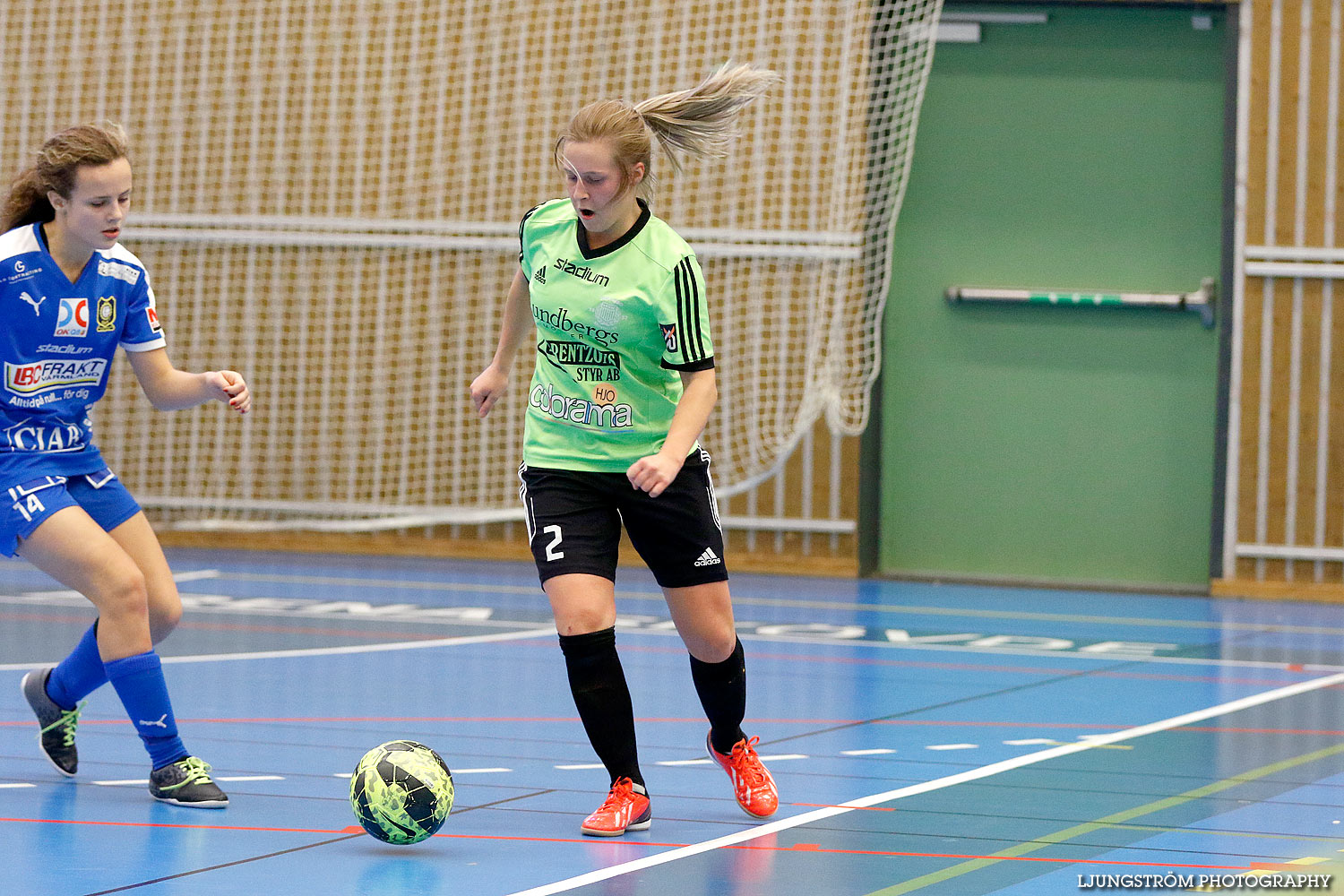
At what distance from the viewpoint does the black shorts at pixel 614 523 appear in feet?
15.3

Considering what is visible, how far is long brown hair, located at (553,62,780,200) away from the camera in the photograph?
4.62 m

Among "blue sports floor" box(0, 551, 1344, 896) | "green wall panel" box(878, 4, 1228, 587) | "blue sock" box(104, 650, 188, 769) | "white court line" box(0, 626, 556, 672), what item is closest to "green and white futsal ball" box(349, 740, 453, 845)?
"blue sports floor" box(0, 551, 1344, 896)

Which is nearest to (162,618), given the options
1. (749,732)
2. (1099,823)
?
(749,732)

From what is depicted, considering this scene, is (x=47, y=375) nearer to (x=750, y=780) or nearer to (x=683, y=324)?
(x=683, y=324)

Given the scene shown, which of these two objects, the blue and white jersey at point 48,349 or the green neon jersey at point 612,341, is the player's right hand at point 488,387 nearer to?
the green neon jersey at point 612,341

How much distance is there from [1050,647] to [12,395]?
5.45 meters

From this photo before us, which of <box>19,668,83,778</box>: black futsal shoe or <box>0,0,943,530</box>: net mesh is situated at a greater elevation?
<box>0,0,943,530</box>: net mesh

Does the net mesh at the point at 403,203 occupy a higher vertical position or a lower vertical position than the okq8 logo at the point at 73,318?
higher

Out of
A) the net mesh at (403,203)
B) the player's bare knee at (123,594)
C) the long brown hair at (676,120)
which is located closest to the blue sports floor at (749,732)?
the player's bare knee at (123,594)

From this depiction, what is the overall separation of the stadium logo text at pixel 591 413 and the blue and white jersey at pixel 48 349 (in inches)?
51.3

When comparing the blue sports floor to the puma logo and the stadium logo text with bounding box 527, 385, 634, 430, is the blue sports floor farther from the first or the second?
the puma logo

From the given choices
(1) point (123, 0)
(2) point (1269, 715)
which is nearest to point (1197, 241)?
(2) point (1269, 715)

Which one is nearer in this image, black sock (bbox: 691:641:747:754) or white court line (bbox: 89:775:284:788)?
black sock (bbox: 691:641:747:754)

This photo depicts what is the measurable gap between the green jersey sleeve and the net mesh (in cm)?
724
